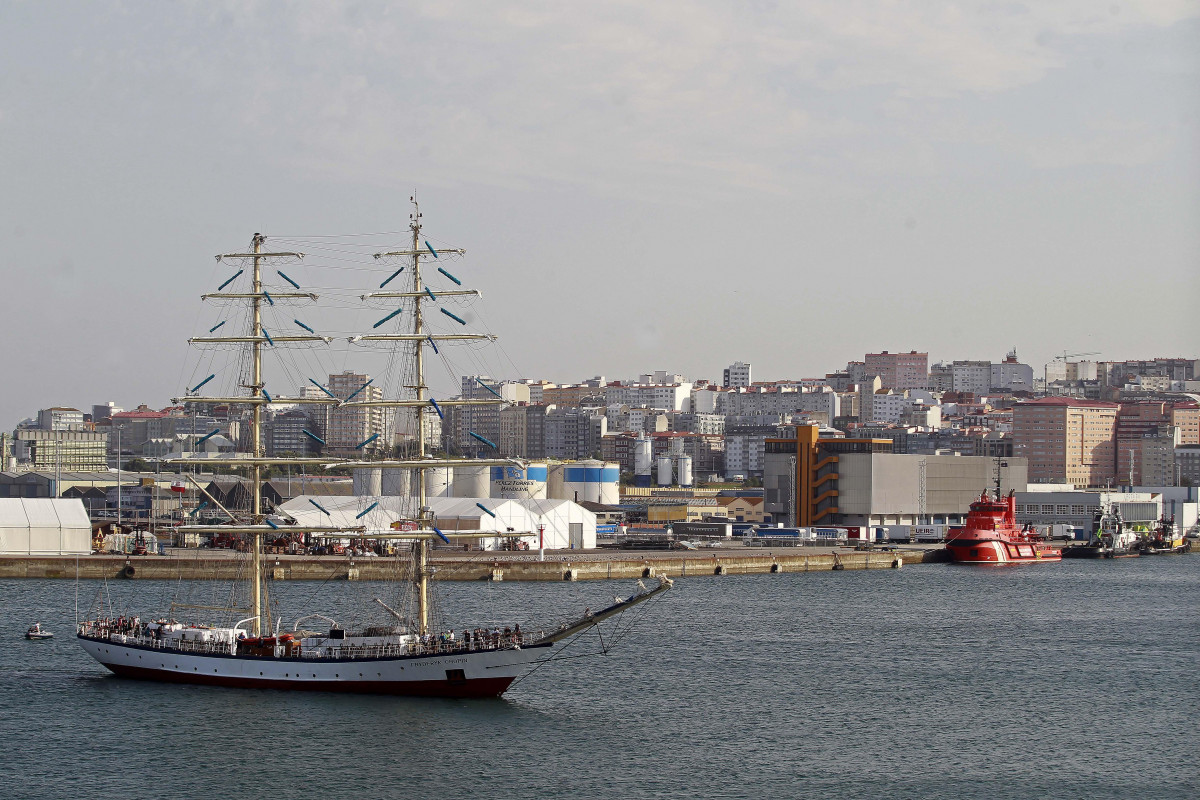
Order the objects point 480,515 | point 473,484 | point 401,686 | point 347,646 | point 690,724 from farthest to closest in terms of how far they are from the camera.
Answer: point 473,484, point 480,515, point 347,646, point 401,686, point 690,724

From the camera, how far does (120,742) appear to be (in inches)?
1188

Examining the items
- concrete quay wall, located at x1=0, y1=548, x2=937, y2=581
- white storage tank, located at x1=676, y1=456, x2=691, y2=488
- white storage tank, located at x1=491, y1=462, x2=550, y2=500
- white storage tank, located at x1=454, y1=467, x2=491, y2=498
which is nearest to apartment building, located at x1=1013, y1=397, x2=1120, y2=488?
white storage tank, located at x1=676, y1=456, x2=691, y2=488

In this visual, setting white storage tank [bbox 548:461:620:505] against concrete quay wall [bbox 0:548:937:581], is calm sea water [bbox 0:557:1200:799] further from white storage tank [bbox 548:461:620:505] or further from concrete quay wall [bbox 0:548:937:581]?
white storage tank [bbox 548:461:620:505]

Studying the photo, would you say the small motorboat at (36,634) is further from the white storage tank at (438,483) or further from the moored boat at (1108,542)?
the moored boat at (1108,542)

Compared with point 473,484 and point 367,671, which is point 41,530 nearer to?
point 473,484

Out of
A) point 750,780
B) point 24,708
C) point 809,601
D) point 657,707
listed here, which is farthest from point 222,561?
point 750,780

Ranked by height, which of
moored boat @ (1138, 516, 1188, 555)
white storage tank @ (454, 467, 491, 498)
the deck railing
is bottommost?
moored boat @ (1138, 516, 1188, 555)

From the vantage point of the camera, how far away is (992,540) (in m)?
88.9

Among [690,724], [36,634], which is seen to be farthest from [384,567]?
[690,724]

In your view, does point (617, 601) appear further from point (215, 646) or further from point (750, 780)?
point (215, 646)

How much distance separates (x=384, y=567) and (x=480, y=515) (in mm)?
13013

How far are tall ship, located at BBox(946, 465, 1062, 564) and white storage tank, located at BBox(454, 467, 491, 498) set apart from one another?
2964 centimetres

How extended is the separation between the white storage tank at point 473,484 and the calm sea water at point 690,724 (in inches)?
1657

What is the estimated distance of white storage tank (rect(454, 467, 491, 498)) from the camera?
306 feet
